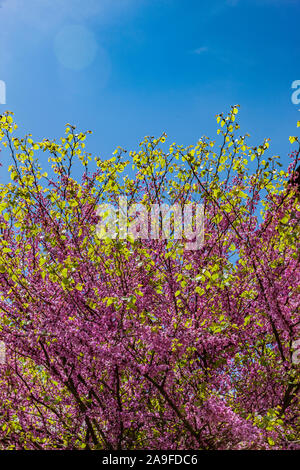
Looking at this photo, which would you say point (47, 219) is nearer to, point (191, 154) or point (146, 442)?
point (191, 154)

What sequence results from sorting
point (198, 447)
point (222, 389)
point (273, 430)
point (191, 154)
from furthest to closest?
point (191, 154), point (222, 389), point (198, 447), point (273, 430)

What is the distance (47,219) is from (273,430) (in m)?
5.80

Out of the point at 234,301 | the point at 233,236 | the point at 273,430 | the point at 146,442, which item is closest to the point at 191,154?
the point at 233,236

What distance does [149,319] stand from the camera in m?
7.12

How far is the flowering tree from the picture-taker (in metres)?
6.47

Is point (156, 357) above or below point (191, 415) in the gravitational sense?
above

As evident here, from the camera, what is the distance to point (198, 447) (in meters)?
6.60

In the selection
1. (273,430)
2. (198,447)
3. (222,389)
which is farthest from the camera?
(222,389)

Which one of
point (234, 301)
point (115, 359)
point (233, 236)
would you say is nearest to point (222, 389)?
point (234, 301)

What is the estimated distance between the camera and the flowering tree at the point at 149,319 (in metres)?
6.47

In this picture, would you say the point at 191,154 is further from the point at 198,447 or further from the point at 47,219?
the point at 198,447
